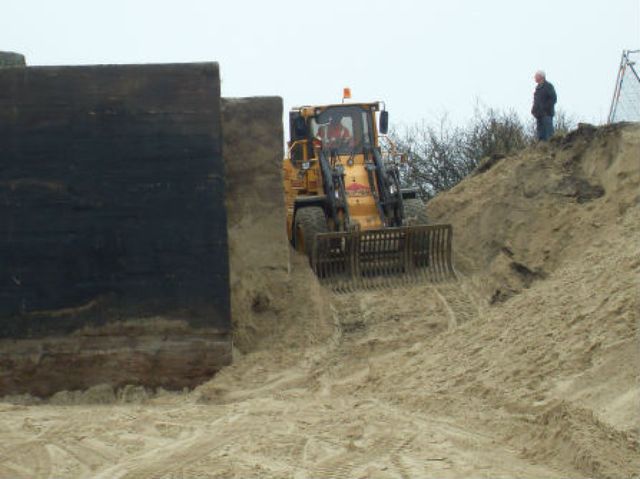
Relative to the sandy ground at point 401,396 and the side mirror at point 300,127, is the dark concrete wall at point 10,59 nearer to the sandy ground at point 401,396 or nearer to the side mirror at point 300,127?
the sandy ground at point 401,396

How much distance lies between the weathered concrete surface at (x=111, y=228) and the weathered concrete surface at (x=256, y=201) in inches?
35.2

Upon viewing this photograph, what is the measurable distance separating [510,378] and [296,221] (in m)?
7.27

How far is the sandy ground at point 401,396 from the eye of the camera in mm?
6004

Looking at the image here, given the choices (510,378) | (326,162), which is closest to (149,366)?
(510,378)

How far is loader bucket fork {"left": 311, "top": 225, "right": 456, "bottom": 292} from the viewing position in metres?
13.2

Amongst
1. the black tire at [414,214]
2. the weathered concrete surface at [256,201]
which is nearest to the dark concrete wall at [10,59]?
the weathered concrete surface at [256,201]

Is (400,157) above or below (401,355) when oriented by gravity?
above

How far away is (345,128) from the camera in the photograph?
15219 millimetres

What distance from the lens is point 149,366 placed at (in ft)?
30.8

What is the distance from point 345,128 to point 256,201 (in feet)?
16.0

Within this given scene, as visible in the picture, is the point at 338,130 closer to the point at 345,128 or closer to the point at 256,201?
the point at 345,128

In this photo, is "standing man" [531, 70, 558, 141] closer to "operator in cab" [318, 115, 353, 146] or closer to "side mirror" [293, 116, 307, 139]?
"operator in cab" [318, 115, 353, 146]

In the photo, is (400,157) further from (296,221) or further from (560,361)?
(560,361)

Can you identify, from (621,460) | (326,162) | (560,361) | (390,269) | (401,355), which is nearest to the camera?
(621,460)
